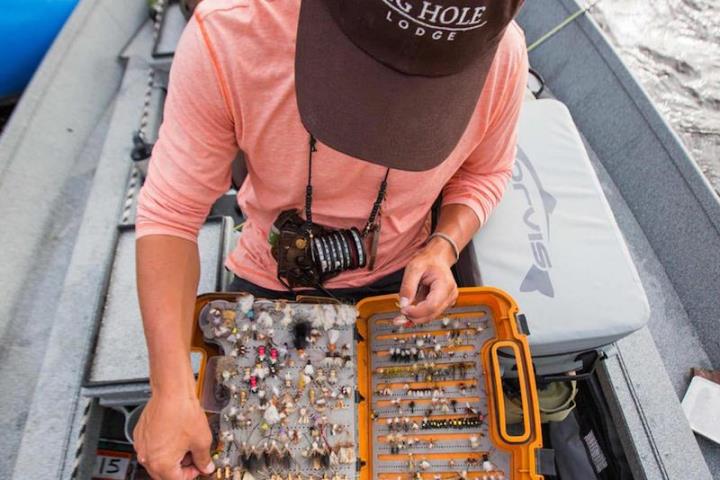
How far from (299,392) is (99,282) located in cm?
107

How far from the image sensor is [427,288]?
1.18 m

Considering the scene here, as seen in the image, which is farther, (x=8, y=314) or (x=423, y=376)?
(x=8, y=314)

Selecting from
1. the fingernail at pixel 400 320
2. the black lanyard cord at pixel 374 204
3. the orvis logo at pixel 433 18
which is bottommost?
the fingernail at pixel 400 320

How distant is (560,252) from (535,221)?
127mm

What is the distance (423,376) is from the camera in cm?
124

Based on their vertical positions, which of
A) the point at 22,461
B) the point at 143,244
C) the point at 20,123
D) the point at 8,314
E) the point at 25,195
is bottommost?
the point at 22,461

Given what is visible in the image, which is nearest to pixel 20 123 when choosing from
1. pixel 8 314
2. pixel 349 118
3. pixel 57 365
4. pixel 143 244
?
pixel 8 314

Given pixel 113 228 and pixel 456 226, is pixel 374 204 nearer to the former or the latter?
pixel 456 226

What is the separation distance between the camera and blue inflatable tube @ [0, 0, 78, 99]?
2404 mm

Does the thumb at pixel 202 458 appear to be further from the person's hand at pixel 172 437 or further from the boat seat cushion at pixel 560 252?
the boat seat cushion at pixel 560 252

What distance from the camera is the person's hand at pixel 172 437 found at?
94 cm

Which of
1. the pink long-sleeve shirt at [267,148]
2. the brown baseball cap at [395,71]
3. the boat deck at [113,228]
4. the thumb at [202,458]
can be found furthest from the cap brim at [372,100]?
the boat deck at [113,228]

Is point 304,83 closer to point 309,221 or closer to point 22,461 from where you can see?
point 309,221

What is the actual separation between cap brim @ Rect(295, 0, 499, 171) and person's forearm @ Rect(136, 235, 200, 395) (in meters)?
0.45
